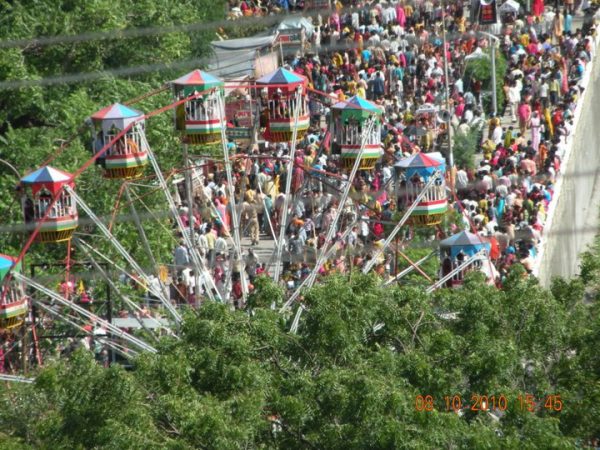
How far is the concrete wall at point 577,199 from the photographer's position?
4169cm

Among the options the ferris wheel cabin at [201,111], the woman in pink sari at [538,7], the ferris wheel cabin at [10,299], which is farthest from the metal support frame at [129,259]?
the woman in pink sari at [538,7]

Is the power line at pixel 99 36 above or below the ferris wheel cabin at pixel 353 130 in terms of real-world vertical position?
below

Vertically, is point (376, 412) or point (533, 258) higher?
point (376, 412)

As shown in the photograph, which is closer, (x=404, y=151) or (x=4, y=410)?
(x=4, y=410)

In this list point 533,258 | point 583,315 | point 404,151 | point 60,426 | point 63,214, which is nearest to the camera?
point 60,426

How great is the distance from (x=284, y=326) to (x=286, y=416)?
119 inches

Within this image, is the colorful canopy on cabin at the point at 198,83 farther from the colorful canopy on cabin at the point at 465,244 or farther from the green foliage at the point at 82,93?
the green foliage at the point at 82,93

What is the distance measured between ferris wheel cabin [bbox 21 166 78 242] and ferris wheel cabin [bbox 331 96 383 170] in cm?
410

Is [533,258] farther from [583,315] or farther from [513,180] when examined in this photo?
[583,315]

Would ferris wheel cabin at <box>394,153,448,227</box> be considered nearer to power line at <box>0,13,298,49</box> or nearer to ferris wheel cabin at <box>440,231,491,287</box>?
ferris wheel cabin at <box>440,231,491,287</box>

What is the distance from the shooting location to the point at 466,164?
4553cm

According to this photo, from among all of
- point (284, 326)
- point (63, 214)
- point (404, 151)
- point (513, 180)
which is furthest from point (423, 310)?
point (404, 151)
